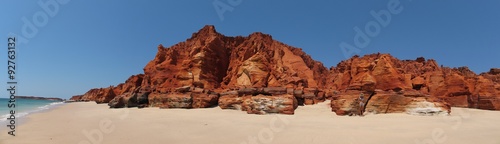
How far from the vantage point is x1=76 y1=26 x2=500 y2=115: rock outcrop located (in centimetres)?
1463

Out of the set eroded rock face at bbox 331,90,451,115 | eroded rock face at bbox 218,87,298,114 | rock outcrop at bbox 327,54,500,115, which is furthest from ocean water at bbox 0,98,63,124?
rock outcrop at bbox 327,54,500,115

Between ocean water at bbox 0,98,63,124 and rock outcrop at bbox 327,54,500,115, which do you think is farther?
ocean water at bbox 0,98,63,124

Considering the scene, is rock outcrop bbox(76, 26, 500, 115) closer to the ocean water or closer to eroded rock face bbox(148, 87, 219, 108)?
eroded rock face bbox(148, 87, 219, 108)

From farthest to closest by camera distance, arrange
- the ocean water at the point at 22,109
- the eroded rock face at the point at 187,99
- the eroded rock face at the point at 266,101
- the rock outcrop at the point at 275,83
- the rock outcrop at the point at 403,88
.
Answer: the eroded rock face at the point at 187,99, the ocean water at the point at 22,109, the eroded rock face at the point at 266,101, the rock outcrop at the point at 275,83, the rock outcrop at the point at 403,88

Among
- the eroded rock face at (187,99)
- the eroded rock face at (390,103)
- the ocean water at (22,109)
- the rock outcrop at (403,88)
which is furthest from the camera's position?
the eroded rock face at (187,99)

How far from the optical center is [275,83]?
26.3 metres

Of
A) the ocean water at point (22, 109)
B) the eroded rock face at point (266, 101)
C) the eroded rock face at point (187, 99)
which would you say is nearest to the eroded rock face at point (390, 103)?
the eroded rock face at point (266, 101)

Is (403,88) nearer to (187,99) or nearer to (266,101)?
(266,101)

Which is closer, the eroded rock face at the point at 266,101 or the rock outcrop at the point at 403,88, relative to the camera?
the rock outcrop at the point at 403,88

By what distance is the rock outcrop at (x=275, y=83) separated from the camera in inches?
576

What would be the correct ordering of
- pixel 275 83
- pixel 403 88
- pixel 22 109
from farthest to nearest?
1. pixel 22 109
2. pixel 275 83
3. pixel 403 88

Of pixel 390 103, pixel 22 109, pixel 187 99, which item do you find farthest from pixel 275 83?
pixel 22 109

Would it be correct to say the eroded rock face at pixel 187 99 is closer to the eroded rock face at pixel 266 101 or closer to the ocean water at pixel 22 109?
the eroded rock face at pixel 266 101

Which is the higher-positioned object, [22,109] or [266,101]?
[266,101]
